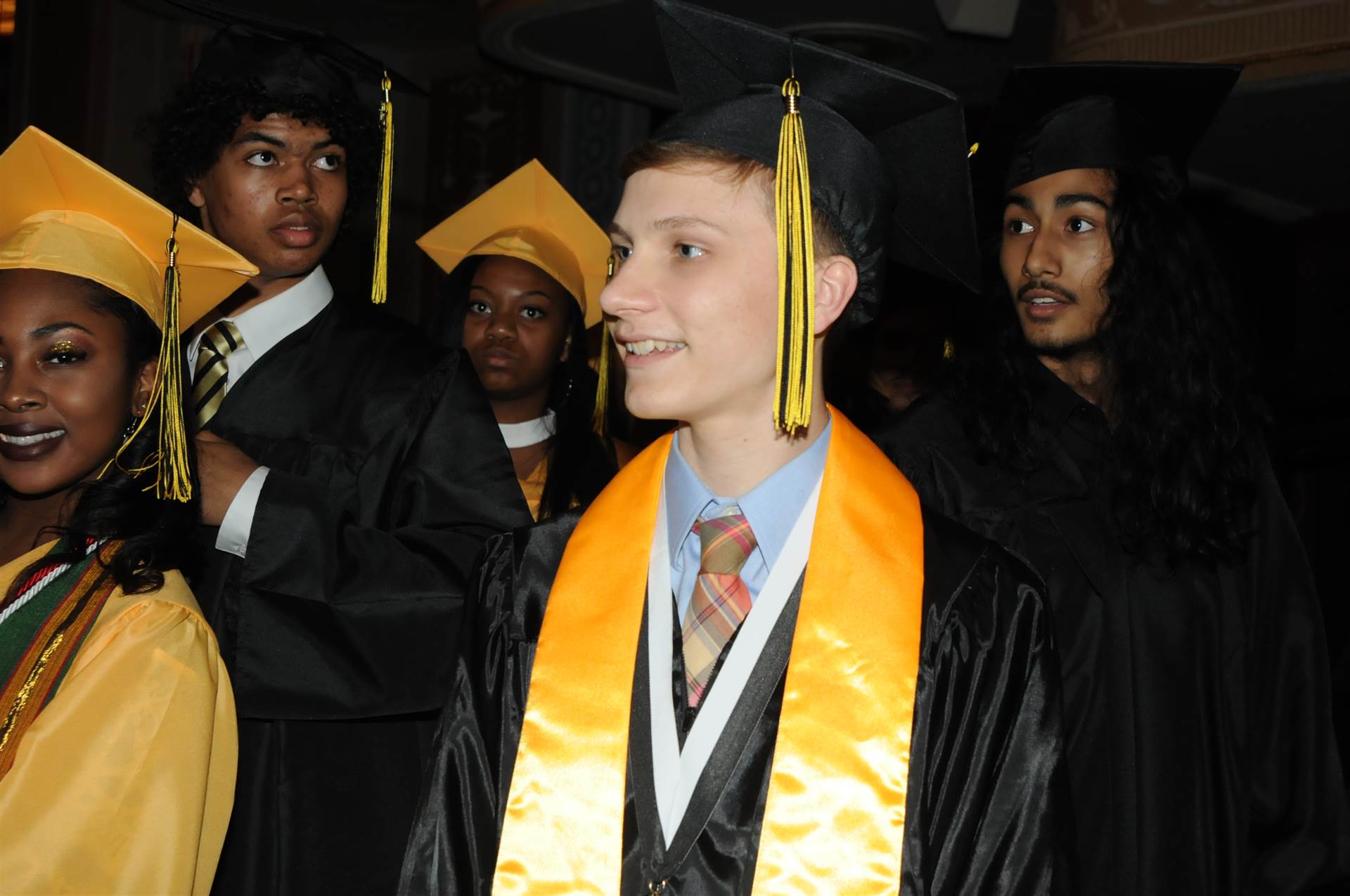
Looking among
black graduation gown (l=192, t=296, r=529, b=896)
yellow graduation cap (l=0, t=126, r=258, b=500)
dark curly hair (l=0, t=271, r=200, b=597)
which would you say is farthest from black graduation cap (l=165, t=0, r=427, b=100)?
dark curly hair (l=0, t=271, r=200, b=597)

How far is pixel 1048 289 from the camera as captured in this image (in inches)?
106

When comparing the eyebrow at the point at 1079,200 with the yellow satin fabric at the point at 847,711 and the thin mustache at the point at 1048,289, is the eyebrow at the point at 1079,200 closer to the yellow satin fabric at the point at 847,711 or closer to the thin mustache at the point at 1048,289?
the thin mustache at the point at 1048,289

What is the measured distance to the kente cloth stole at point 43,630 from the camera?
6.16 ft

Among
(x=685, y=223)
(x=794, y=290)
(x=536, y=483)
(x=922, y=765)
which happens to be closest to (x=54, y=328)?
(x=685, y=223)

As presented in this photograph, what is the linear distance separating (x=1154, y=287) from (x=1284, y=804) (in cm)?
101

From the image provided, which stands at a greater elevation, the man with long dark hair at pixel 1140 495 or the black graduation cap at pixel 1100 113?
the black graduation cap at pixel 1100 113

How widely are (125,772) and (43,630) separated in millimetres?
304

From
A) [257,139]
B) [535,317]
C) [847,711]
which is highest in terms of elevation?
[257,139]

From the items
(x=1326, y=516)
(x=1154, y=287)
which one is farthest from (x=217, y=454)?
(x=1326, y=516)

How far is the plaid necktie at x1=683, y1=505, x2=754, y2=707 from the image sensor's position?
1.73m

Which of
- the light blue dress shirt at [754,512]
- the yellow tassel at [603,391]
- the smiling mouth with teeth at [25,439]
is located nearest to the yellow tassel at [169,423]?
the smiling mouth with teeth at [25,439]

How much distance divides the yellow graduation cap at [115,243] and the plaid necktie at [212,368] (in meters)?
0.39

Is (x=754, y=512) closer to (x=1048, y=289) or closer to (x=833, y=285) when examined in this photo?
(x=833, y=285)

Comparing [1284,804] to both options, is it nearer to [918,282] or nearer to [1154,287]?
[1154,287]
